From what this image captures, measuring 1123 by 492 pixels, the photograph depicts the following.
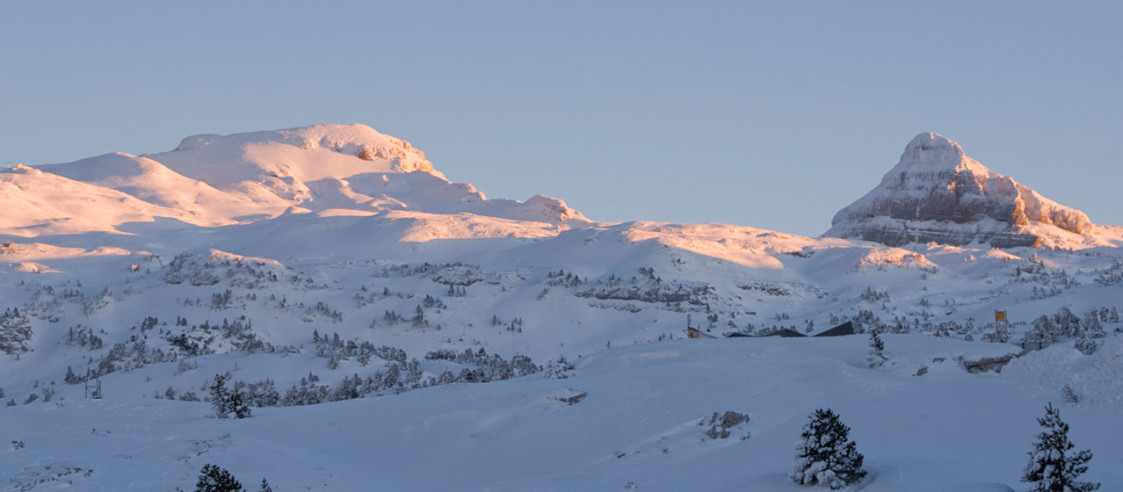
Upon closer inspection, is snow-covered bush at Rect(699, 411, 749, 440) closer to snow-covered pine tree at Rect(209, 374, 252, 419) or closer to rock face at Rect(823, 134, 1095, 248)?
snow-covered pine tree at Rect(209, 374, 252, 419)

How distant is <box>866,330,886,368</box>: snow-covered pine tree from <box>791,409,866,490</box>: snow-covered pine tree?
14.6m

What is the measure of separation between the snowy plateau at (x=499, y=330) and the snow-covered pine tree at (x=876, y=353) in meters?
0.53

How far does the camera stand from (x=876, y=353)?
34.1 metres

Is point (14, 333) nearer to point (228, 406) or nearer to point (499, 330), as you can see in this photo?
point (499, 330)

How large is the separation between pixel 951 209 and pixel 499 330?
7214 centimetres

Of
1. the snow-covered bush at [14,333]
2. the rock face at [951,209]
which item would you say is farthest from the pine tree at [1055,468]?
the rock face at [951,209]

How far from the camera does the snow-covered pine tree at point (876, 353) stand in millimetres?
33500

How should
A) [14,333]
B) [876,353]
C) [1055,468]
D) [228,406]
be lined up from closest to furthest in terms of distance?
[1055,468], [876,353], [228,406], [14,333]

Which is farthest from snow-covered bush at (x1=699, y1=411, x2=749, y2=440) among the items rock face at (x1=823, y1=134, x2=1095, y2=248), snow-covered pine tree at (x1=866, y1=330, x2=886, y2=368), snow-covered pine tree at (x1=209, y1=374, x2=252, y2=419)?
rock face at (x1=823, y1=134, x2=1095, y2=248)

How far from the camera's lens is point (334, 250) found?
313 feet

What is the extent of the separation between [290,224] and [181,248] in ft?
45.2

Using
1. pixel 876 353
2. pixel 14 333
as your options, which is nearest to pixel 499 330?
pixel 14 333

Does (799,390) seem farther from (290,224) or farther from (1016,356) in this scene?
(290,224)

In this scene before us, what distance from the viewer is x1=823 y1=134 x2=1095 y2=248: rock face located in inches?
4584
